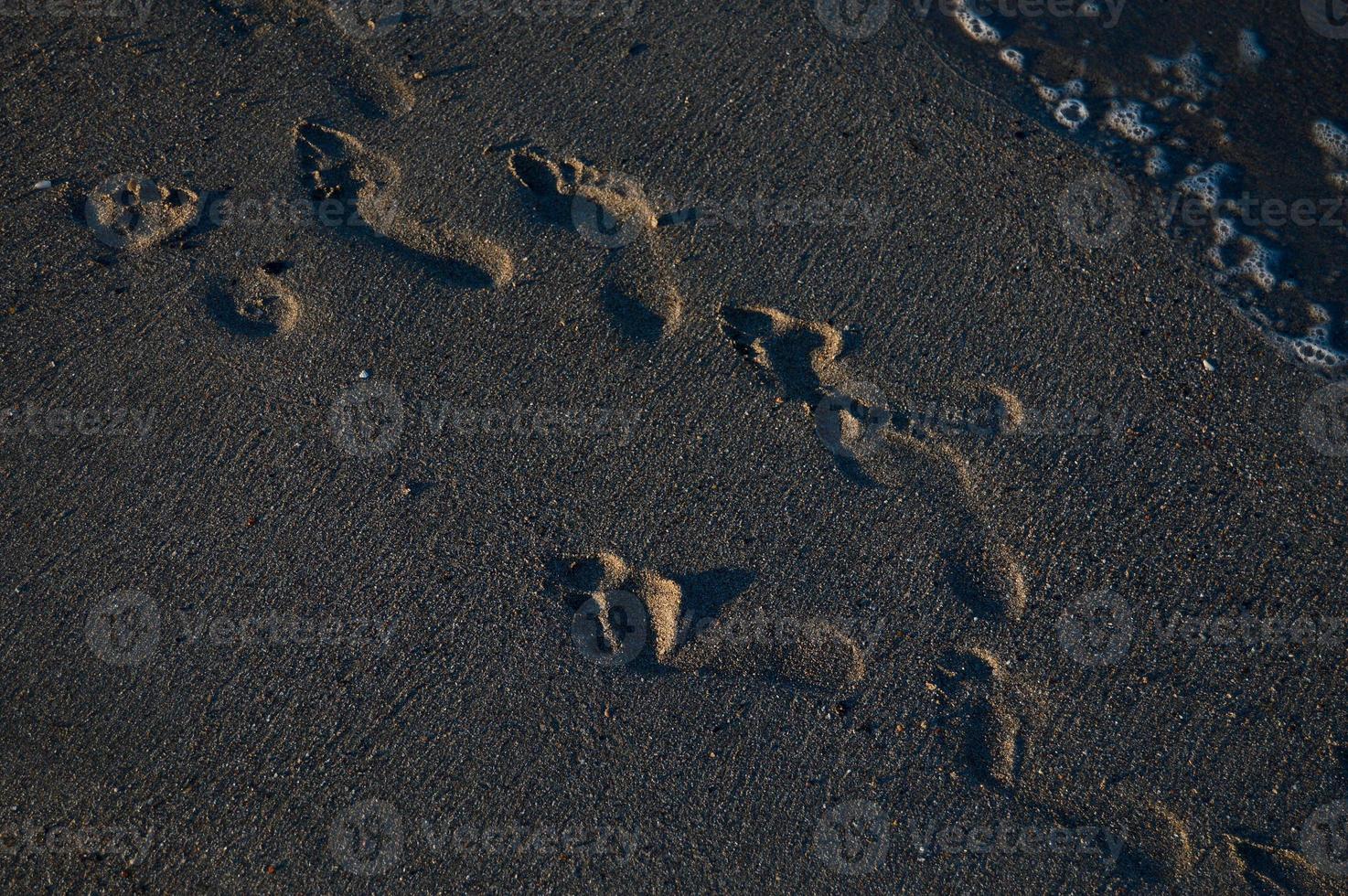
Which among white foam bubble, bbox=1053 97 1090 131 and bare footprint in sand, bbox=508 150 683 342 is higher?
white foam bubble, bbox=1053 97 1090 131

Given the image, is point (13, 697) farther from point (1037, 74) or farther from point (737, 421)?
point (1037, 74)

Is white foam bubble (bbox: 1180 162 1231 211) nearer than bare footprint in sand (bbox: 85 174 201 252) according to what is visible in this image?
No

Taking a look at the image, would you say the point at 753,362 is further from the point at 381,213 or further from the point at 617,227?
the point at 381,213

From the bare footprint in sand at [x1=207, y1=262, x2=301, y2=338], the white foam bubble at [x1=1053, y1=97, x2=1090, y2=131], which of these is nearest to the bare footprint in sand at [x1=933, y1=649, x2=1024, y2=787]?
the white foam bubble at [x1=1053, y1=97, x2=1090, y2=131]

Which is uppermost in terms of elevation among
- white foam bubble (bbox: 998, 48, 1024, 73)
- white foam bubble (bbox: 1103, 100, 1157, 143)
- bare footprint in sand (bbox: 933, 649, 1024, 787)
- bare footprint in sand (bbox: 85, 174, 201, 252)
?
white foam bubble (bbox: 998, 48, 1024, 73)

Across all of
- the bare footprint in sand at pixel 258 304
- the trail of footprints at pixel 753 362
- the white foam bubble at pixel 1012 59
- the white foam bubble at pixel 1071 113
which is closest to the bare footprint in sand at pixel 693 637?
the trail of footprints at pixel 753 362

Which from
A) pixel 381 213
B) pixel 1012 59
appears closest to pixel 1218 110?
pixel 1012 59

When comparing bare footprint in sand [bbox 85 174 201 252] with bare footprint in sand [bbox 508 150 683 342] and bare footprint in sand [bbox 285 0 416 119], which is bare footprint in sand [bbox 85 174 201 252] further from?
bare footprint in sand [bbox 508 150 683 342]

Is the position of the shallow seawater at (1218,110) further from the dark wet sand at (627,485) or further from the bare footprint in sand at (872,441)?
the bare footprint in sand at (872,441)
